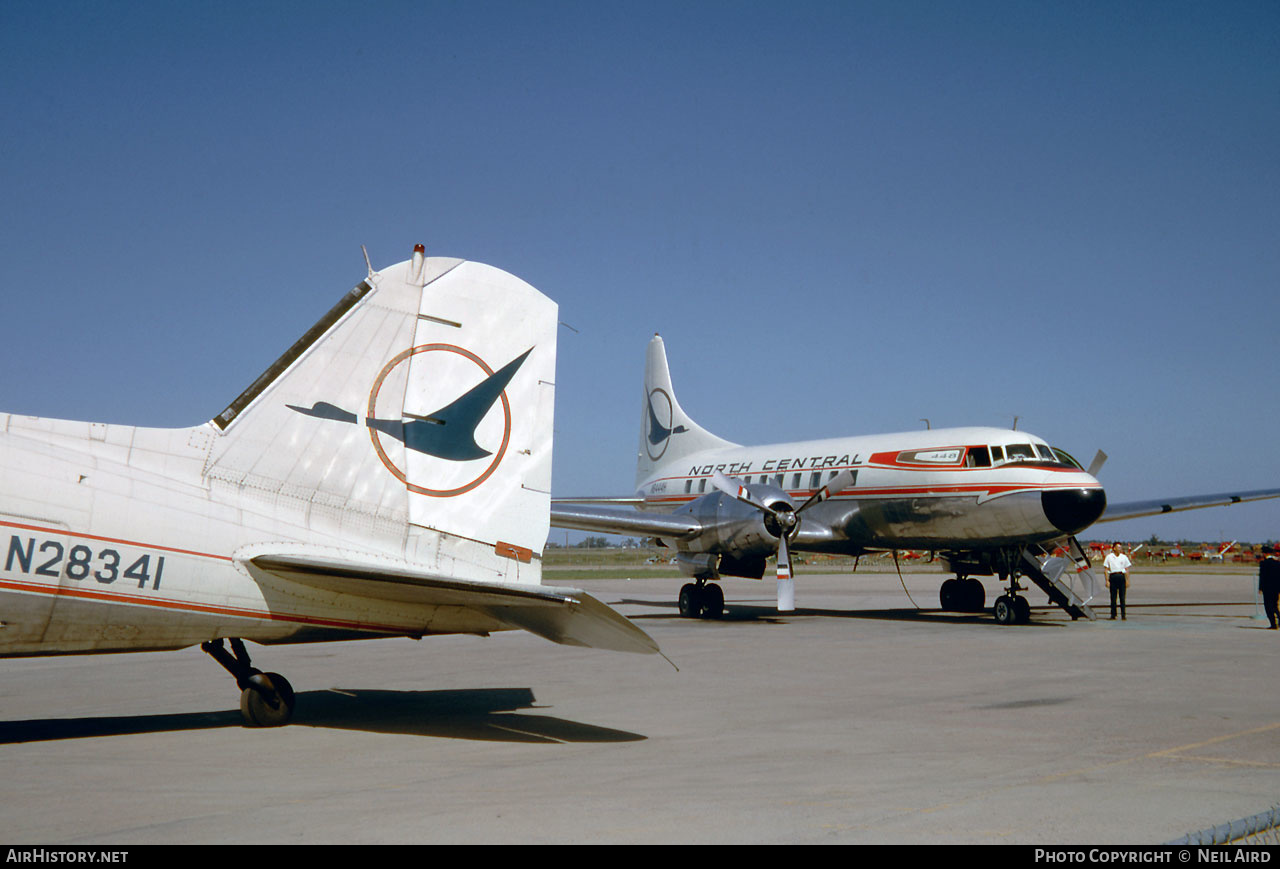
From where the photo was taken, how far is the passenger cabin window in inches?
816

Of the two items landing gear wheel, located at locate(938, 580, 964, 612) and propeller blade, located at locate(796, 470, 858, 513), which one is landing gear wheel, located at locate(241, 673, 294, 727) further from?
landing gear wheel, located at locate(938, 580, 964, 612)

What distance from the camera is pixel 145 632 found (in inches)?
301

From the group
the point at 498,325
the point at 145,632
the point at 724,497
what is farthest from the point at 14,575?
the point at 724,497

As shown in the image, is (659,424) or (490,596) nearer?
(490,596)

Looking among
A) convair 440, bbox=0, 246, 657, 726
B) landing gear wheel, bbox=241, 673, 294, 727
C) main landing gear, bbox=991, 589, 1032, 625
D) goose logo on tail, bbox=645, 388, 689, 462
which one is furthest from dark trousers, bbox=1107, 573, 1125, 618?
landing gear wheel, bbox=241, 673, 294, 727

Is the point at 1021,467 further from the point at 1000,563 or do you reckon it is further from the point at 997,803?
the point at 997,803

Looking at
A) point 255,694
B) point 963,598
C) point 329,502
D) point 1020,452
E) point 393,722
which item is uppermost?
point 1020,452

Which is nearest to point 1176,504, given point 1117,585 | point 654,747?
point 1117,585

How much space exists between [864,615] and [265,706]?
1746 cm

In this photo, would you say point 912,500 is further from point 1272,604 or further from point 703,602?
point 1272,604

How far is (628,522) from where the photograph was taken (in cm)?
2284

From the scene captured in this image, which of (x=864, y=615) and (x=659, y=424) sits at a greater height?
(x=659, y=424)

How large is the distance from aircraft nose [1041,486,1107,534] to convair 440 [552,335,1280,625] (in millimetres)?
20

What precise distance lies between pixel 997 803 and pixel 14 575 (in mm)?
6688
